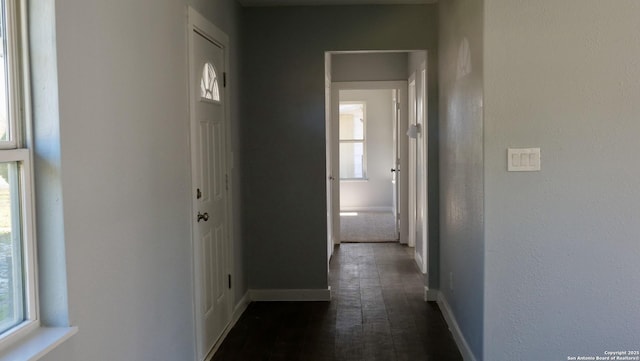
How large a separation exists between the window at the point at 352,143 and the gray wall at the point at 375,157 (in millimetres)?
120

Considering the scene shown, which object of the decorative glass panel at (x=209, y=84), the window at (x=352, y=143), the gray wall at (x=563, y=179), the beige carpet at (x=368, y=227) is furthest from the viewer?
the window at (x=352, y=143)

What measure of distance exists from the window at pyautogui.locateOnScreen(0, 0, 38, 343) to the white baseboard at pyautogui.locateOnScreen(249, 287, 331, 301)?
3033 mm

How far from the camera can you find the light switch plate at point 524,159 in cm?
287

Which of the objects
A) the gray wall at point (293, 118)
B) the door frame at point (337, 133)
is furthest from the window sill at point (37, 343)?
the door frame at point (337, 133)

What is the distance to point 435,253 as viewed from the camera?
4676mm

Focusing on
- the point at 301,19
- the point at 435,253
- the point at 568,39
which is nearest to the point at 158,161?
the point at 568,39

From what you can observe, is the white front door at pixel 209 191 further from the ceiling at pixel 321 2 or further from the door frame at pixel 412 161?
the door frame at pixel 412 161

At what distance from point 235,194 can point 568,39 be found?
2.55 m

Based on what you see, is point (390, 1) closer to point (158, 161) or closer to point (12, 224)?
point (158, 161)

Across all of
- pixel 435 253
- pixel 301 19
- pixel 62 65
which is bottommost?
pixel 435 253

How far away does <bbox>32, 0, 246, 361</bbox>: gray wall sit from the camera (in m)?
1.82

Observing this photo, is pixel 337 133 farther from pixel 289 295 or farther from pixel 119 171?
pixel 119 171

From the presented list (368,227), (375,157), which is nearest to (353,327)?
(368,227)

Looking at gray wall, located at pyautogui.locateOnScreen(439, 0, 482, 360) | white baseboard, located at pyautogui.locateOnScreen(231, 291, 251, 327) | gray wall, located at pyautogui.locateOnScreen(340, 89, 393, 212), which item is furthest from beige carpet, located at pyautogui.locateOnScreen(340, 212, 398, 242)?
gray wall, located at pyautogui.locateOnScreen(439, 0, 482, 360)
